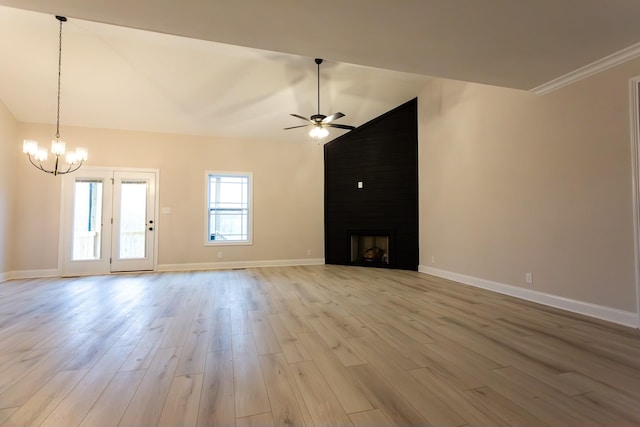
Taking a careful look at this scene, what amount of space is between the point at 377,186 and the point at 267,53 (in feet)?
11.5

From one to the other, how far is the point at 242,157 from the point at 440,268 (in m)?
5.02

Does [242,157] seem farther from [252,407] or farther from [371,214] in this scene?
[252,407]

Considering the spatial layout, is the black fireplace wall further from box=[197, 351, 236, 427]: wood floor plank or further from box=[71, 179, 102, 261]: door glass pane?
box=[71, 179, 102, 261]: door glass pane

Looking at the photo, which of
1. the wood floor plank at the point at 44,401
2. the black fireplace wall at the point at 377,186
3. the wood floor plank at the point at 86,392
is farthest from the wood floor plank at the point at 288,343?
the black fireplace wall at the point at 377,186

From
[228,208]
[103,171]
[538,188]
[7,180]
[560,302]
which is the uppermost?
[103,171]

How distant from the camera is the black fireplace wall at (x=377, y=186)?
6.23 meters

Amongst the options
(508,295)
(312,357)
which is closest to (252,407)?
(312,357)

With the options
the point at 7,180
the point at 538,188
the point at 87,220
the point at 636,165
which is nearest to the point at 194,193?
the point at 87,220

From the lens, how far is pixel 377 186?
22.0ft

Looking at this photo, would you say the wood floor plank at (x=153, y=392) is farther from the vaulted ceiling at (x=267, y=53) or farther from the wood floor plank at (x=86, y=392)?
the vaulted ceiling at (x=267, y=53)

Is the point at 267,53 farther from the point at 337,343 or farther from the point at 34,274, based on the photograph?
the point at 34,274

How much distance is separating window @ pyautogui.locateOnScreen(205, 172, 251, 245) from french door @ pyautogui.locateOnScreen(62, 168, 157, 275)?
46.2 inches

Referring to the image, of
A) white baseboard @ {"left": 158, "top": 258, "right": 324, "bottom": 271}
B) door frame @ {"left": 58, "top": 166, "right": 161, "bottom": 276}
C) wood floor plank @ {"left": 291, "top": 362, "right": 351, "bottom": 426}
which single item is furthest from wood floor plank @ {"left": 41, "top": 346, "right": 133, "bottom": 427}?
door frame @ {"left": 58, "top": 166, "right": 161, "bottom": 276}

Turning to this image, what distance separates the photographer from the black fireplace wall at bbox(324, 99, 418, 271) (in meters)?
6.23
